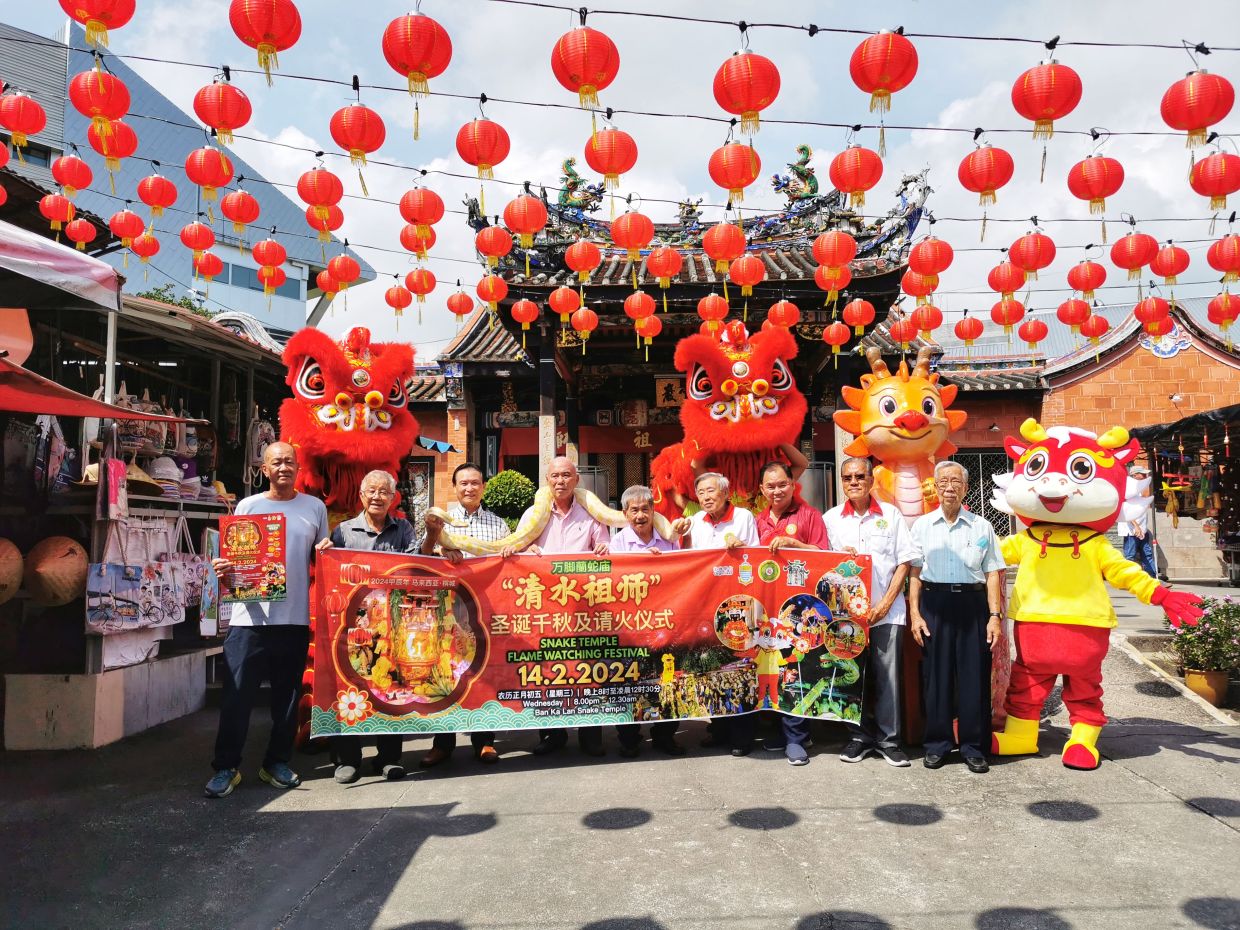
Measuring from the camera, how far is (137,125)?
30547mm

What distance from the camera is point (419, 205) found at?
7746mm

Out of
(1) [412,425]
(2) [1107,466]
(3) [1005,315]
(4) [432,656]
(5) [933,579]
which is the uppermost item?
(3) [1005,315]

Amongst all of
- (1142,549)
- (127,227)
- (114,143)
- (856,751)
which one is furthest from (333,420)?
(1142,549)

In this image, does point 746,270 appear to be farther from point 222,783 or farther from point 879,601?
point 222,783

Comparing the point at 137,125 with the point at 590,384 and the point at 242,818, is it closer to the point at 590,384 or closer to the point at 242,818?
the point at 590,384

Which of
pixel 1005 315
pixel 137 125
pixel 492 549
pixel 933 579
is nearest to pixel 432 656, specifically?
pixel 492 549

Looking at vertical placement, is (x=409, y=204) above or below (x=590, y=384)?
above

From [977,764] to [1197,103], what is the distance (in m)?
4.83

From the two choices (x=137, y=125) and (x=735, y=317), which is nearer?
(x=735, y=317)

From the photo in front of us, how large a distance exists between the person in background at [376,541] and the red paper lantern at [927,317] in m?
8.54

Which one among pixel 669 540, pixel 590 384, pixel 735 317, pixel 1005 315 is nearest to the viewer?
pixel 669 540

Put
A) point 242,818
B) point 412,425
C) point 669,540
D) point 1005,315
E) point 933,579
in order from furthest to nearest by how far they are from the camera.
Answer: point 1005,315, point 412,425, point 669,540, point 933,579, point 242,818

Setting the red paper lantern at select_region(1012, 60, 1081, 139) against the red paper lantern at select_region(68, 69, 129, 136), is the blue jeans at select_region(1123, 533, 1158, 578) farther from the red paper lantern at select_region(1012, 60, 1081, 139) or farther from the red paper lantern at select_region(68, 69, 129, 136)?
the red paper lantern at select_region(68, 69, 129, 136)

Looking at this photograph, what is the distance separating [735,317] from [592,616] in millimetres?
7505
